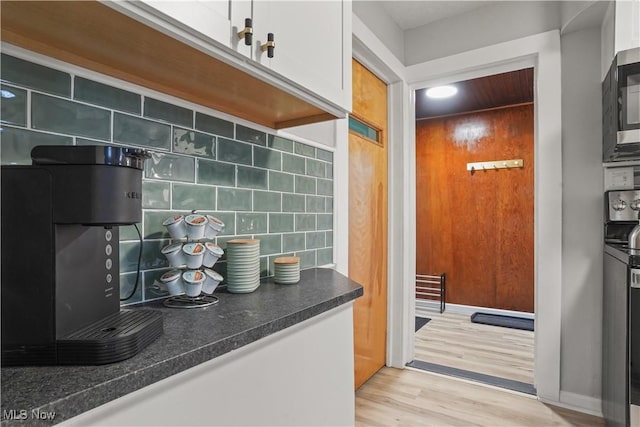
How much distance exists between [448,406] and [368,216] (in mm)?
1274

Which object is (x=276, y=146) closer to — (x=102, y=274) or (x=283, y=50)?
(x=283, y=50)

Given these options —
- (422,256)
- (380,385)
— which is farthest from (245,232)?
(422,256)

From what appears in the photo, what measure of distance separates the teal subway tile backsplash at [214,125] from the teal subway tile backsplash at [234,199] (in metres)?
0.19

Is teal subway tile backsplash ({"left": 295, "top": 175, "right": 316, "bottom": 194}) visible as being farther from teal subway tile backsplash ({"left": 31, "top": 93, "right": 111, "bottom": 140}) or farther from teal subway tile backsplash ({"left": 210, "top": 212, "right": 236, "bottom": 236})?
teal subway tile backsplash ({"left": 31, "top": 93, "right": 111, "bottom": 140})

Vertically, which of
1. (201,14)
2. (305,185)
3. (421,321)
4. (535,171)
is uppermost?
(201,14)

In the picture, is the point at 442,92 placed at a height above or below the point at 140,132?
above

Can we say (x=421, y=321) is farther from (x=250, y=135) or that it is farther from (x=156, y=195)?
(x=156, y=195)

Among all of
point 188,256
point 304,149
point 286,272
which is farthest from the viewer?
point 304,149

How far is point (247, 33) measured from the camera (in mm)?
826

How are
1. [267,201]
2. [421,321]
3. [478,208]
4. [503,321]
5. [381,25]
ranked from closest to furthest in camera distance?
1. [267,201]
2. [381,25]
3. [503,321]
4. [421,321]
5. [478,208]

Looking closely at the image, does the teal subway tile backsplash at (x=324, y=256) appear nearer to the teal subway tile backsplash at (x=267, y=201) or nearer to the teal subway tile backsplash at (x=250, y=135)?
the teal subway tile backsplash at (x=267, y=201)

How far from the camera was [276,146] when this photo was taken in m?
1.44

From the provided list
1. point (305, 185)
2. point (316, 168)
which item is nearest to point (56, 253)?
point (305, 185)

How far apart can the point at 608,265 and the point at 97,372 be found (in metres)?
2.36
